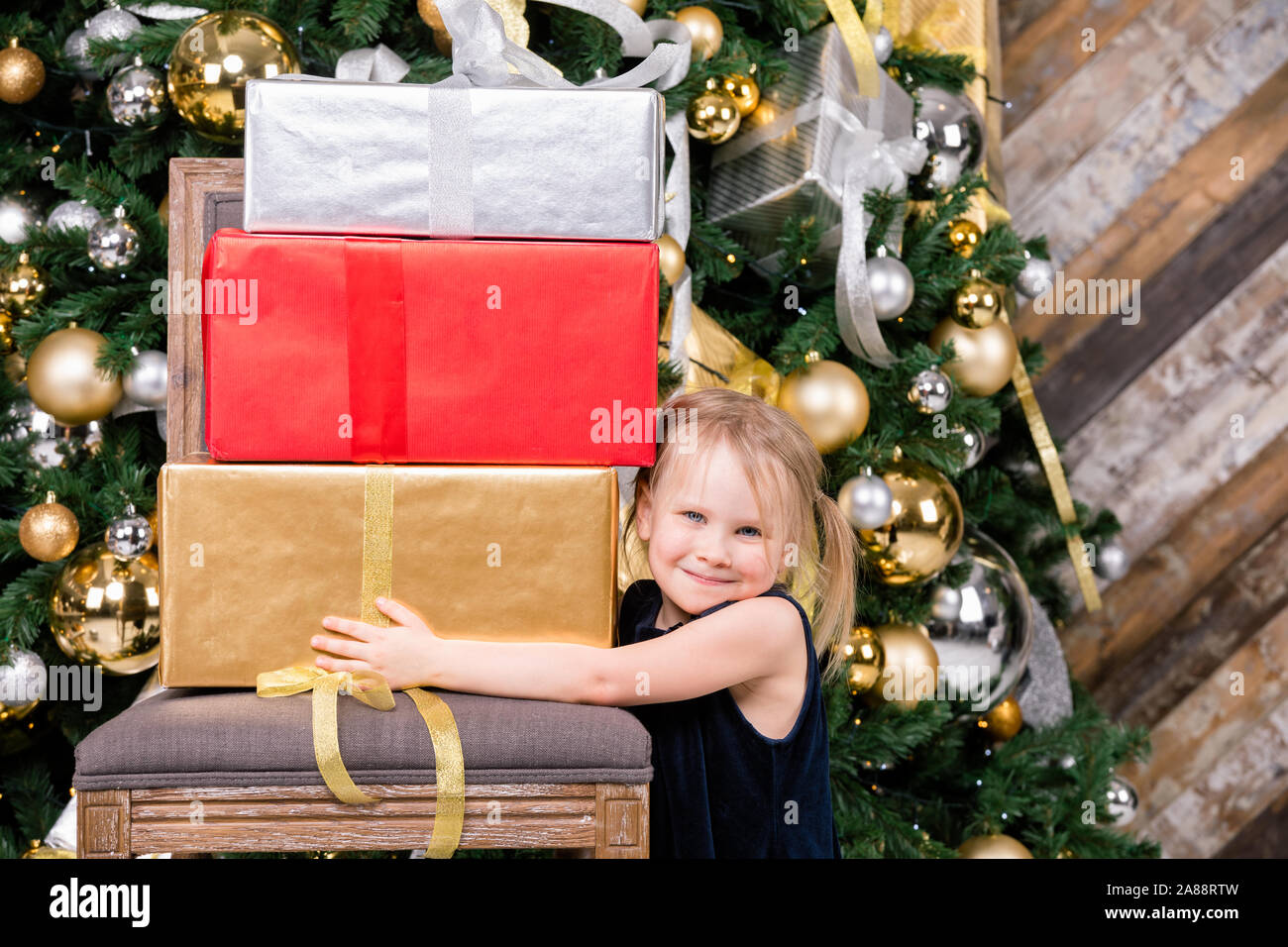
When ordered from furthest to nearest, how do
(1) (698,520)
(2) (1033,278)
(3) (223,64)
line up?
(2) (1033,278), (3) (223,64), (1) (698,520)

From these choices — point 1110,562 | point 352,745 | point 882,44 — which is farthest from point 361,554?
point 1110,562

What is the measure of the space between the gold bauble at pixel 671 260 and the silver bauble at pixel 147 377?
25.8 inches

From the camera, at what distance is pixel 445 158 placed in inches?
35.3

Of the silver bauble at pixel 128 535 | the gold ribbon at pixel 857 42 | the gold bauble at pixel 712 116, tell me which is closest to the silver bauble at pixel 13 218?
the silver bauble at pixel 128 535

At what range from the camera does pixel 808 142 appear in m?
1.46

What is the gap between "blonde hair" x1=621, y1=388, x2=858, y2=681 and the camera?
3.28 feet

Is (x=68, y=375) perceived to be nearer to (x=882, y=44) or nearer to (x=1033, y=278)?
(x=882, y=44)

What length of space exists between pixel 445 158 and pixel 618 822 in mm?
561

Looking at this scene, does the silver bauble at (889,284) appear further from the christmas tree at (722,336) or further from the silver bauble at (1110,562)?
the silver bauble at (1110,562)

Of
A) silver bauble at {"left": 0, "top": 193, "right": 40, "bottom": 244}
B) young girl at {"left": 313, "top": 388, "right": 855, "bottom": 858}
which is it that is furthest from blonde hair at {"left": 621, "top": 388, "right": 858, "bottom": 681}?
silver bauble at {"left": 0, "top": 193, "right": 40, "bottom": 244}
